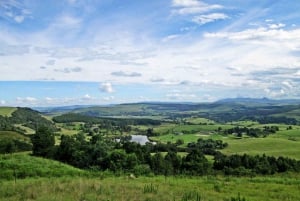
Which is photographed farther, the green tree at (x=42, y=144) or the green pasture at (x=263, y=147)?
the green pasture at (x=263, y=147)

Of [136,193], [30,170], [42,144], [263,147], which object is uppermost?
[136,193]

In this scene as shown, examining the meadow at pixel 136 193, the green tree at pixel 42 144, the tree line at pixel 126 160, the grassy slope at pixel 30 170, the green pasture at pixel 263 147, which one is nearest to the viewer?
the meadow at pixel 136 193

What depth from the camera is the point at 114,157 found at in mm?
48031

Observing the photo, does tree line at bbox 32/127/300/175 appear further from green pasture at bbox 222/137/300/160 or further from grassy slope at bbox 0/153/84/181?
green pasture at bbox 222/137/300/160

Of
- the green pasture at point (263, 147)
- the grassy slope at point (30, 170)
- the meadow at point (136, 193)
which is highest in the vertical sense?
the meadow at point (136, 193)

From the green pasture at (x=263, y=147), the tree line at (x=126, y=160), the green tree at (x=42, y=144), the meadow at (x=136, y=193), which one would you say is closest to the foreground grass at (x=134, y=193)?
the meadow at (x=136, y=193)

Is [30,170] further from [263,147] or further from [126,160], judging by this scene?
[263,147]

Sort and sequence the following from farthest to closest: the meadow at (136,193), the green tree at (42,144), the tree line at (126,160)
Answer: the green tree at (42,144) < the tree line at (126,160) < the meadow at (136,193)

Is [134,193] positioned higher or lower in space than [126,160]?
higher

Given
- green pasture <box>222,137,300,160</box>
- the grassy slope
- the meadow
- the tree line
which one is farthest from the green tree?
green pasture <box>222,137,300,160</box>

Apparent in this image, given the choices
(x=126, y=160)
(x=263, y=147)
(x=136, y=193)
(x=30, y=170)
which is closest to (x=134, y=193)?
(x=136, y=193)

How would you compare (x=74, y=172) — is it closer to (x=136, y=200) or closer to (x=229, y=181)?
(x=229, y=181)

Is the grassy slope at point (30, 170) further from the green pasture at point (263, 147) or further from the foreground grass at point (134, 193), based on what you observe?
the green pasture at point (263, 147)

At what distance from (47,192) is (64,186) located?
161cm
